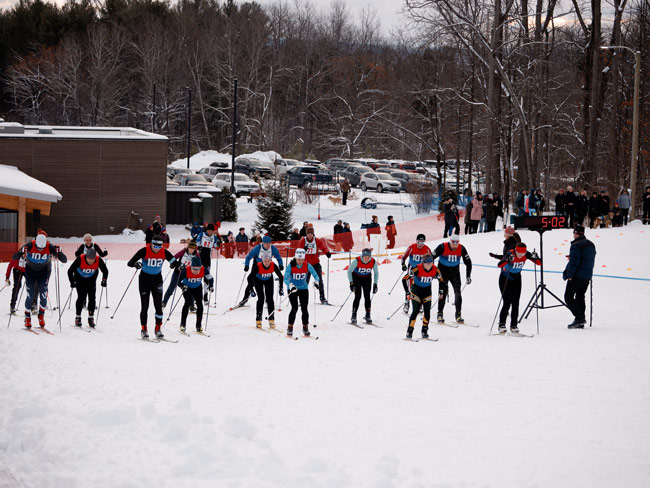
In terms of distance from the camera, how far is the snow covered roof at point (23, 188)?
2601 centimetres

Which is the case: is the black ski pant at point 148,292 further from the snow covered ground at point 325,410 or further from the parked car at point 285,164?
the parked car at point 285,164

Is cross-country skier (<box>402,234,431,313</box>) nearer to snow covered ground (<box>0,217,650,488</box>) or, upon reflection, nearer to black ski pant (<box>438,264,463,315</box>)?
black ski pant (<box>438,264,463,315</box>)

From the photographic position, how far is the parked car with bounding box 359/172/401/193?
160 ft

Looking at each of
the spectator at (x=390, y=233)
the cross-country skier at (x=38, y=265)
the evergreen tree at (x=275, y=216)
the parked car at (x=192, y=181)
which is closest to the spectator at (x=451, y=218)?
the spectator at (x=390, y=233)

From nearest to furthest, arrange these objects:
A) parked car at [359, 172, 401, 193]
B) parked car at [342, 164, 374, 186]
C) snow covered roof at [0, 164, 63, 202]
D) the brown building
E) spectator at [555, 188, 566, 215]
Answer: snow covered roof at [0, 164, 63, 202]
spectator at [555, 188, 566, 215]
the brown building
parked car at [359, 172, 401, 193]
parked car at [342, 164, 374, 186]

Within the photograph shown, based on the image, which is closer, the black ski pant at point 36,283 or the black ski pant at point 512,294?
the black ski pant at point 512,294

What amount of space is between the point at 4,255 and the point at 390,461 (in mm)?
19093

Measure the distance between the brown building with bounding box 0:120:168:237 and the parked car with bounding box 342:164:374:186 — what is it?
19128mm

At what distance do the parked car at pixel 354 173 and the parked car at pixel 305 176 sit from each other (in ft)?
4.68

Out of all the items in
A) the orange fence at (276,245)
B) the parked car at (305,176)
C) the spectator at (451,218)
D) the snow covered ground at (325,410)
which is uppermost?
the parked car at (305,176)

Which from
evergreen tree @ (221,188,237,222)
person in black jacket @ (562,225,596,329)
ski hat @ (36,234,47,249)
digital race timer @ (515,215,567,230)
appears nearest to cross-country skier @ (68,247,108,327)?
ski hat @ (36,234,47,249)

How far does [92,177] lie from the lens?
109 ft

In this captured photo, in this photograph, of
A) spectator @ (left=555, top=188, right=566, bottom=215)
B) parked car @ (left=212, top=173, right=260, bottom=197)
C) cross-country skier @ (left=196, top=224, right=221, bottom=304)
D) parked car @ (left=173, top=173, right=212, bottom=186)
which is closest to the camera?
cross-country skier @ (left=196, top=224, right=221, bottom=304)

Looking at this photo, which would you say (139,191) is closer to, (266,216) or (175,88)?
(266,216)
